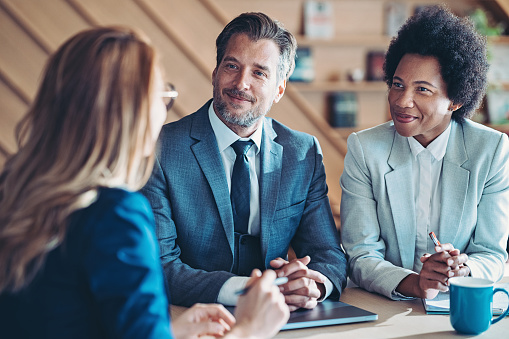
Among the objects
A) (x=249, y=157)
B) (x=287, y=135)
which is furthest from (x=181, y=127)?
(x=287, y=135)

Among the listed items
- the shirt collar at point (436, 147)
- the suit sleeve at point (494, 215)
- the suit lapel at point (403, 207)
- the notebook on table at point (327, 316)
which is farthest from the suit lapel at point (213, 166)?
the suit sleeve at point (494, 215)

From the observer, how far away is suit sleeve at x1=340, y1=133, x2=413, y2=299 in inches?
62.9

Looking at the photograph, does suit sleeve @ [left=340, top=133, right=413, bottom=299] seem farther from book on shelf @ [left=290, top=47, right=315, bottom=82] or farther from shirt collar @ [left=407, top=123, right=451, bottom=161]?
book on shelf @ [left=290, top=47, right=315, bottom=82]

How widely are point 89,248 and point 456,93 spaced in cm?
141

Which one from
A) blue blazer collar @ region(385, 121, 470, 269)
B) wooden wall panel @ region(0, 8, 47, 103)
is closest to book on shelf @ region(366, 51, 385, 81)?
wooden wall panel @ region(0, 8, 47, 103)

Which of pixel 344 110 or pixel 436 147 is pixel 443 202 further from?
pixel 344 110

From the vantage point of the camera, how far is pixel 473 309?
123cm

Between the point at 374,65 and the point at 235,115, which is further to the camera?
the point at 374,65

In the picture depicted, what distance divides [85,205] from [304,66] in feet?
12.6

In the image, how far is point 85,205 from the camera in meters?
0.90

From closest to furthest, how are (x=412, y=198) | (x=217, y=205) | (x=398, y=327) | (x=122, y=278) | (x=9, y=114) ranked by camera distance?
(x=122, y=278), (x=398, y=327), (x=217, y=205), (x=412, y=198), (x=9, y=114)

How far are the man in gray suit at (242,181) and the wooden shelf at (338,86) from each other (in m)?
2.60

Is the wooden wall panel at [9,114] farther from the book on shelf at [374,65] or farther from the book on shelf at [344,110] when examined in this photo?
the book on shelf at [374,65]

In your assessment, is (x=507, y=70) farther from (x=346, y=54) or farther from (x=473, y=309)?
(x=473, y=309)
